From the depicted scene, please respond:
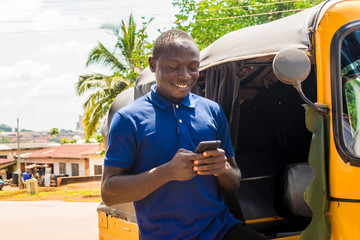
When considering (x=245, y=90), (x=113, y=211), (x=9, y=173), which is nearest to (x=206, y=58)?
(x=245, y=90)

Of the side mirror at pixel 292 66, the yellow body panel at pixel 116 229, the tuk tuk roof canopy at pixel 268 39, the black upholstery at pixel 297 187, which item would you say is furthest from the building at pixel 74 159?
the side mirror at pixel 292 66

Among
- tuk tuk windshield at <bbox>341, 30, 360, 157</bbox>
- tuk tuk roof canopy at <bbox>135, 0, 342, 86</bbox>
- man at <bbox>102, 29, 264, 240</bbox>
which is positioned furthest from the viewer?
tuk tuk roof canopy at <bbox>135, 0, 342, 86</bbox>

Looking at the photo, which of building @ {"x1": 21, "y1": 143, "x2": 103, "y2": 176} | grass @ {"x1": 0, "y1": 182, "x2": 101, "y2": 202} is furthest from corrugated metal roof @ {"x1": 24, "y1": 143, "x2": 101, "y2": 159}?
grass @ {"x1": 0, "y1": 182, "x2": 101, "y2": 202}

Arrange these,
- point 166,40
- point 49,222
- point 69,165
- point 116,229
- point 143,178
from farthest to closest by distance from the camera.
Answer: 1. point 69,165
2. point 49,222
3. point 116,229
4. point 166,40
5. point 143,178

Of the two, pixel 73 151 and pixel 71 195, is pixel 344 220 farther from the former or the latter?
pixel 73 151

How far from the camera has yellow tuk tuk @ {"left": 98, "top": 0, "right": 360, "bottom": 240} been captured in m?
2.25

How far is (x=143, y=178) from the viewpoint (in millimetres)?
2041

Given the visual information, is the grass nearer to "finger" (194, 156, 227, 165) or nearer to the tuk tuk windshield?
the tuk tuk windshield

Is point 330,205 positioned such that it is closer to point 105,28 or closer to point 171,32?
point 171,32

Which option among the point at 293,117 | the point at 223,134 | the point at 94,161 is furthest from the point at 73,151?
the point at 223,134

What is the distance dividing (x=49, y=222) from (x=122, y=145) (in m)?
11.1

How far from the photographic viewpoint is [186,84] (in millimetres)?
2271

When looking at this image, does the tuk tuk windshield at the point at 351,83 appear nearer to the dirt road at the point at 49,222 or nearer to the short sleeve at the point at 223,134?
the short sleeve at the point at 223,134

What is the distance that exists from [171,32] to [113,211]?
248cm
